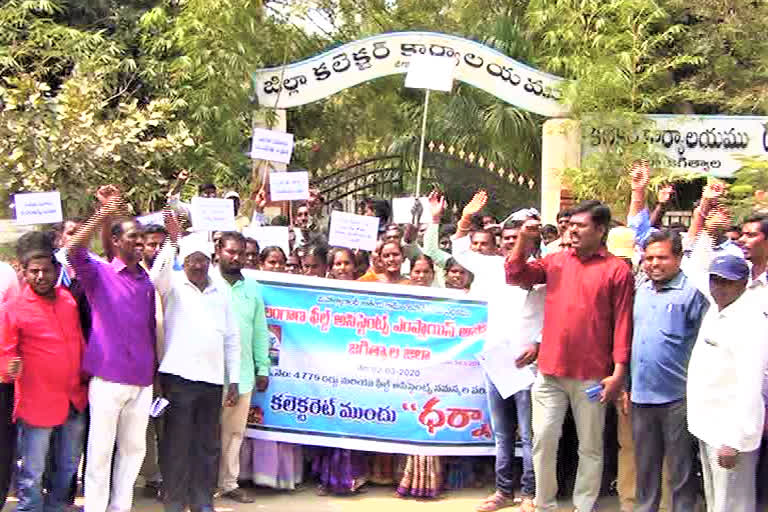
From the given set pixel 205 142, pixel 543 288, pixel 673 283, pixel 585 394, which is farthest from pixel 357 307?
pixel 205 142

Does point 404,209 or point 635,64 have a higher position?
point 635,64

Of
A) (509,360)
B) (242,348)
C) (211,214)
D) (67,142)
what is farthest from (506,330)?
(67,142)

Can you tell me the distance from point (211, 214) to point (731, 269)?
4008mm

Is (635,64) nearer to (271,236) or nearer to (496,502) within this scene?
(271,236)

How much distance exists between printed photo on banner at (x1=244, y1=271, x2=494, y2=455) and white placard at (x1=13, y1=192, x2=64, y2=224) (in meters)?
1.65

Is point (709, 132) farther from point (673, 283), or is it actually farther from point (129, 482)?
point (129, 482)

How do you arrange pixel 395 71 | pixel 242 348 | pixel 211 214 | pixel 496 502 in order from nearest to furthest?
A: pixel 242 348 → pixel 496 502 → pixel 211 214 → pixel 395 71

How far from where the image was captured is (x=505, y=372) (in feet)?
21.7

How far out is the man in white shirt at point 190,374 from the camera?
5.92m

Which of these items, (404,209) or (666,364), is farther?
(404,209)

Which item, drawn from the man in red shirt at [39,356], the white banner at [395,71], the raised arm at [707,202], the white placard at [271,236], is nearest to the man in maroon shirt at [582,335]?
the raised arm at [707,202]

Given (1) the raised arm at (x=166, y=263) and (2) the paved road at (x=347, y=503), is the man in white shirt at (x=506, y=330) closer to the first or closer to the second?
(2) the paved road at (x=347, y=503)

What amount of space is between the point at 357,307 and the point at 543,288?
1387mm

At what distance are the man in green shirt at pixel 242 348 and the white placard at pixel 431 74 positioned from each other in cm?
442
